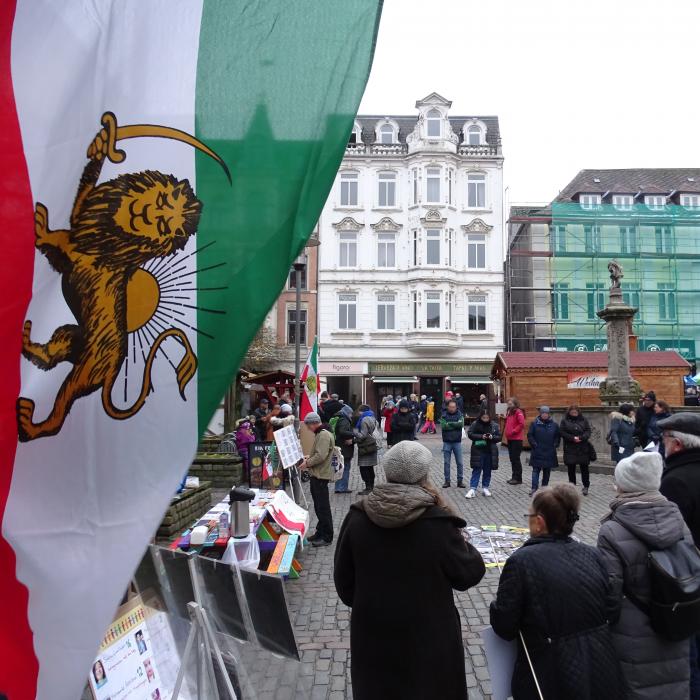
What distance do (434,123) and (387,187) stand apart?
4.58 meters

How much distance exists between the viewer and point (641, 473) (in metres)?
3.23

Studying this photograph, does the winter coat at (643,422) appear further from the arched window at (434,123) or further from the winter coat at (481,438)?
the arched window at (434,123)

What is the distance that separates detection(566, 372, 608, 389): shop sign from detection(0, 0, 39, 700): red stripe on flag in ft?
69.5

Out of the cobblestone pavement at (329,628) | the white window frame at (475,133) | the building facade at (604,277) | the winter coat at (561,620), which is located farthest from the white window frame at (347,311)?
the winter coat at (561,620)

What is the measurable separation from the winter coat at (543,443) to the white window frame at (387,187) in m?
27.6

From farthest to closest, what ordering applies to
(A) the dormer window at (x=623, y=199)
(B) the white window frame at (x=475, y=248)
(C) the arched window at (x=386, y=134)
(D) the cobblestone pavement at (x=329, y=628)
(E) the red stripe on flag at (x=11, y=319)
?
(A) the dormer window at (x=623, y=199), (C) the arched window at (x=386, y=134), (B) the white window frame at (x=475, y=248), (D) the cobblestone pavement at (x=329, y=628), (E) the red stripe on flag at (x=11, y=319)

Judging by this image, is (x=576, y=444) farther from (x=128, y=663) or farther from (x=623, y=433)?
(x=128, y=663)

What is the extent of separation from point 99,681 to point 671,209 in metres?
42.2

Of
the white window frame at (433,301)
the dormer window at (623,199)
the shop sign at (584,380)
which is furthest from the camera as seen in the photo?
the dormer window at (623,199)

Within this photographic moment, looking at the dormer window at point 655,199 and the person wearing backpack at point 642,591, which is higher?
the dormer window at point 655,199

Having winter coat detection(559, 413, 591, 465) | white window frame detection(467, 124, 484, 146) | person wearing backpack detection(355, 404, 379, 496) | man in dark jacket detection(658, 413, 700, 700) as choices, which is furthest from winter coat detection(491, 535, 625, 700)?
white window frame detection(467, 124, 484, 146)

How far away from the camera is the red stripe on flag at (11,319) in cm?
161

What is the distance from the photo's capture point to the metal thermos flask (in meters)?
5.91

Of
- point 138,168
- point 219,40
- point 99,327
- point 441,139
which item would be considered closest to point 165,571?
point 99,327
